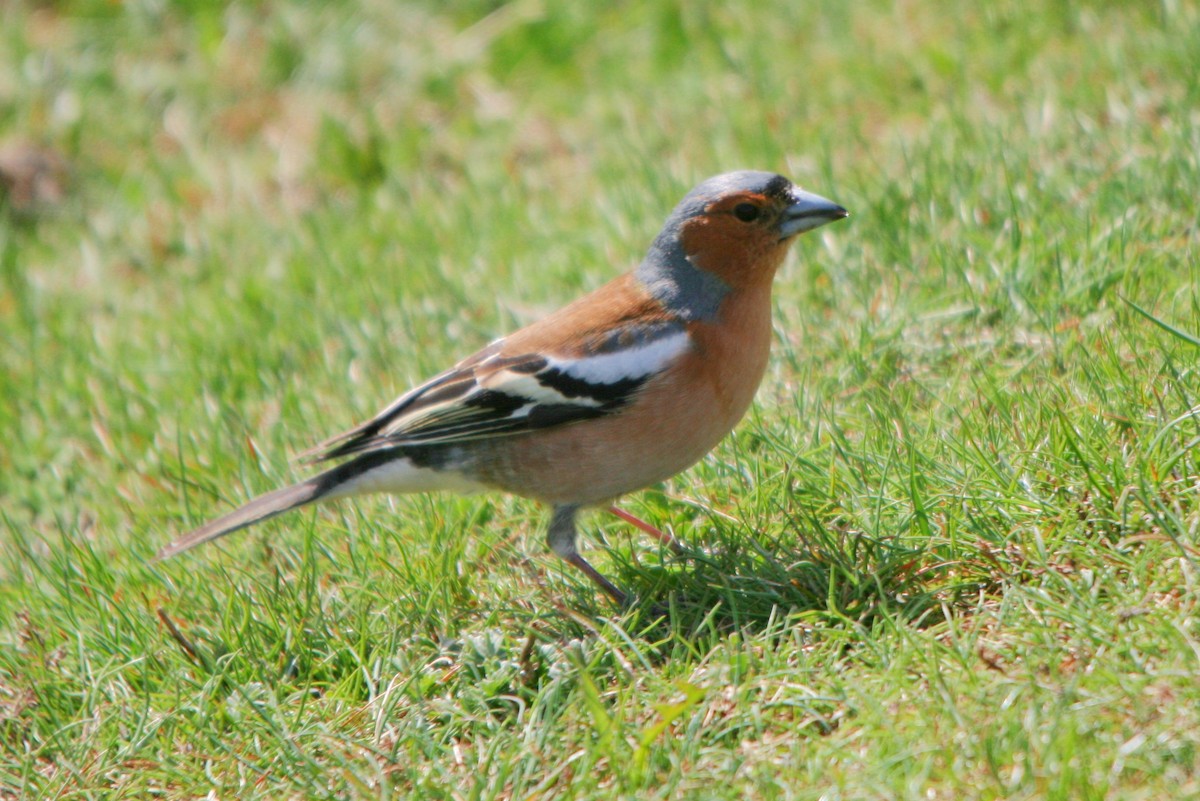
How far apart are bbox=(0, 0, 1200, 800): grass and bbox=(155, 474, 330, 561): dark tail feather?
0.16 metres

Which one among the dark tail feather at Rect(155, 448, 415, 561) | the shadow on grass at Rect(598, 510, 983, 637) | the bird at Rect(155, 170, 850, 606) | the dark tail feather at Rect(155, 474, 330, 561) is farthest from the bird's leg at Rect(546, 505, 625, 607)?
the dark tail feather at Rect(155, 474, 330, 561)

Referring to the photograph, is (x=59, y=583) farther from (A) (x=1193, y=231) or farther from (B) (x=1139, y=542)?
(A) (x=1193, y=231)

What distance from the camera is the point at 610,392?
14.0 feet

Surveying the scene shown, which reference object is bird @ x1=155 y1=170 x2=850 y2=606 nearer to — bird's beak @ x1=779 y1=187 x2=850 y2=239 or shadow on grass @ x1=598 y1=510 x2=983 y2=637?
bird's beak @ x1=779 y1=187 x2=850 y2=239

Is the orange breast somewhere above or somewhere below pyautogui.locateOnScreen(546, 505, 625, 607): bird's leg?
above

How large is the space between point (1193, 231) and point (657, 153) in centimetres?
298

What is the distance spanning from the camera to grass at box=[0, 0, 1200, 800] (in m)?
3.24

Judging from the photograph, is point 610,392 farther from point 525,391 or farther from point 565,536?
point 565,536

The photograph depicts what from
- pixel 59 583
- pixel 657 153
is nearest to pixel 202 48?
pixel 657 153

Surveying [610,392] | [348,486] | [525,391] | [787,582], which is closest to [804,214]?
[610,392]

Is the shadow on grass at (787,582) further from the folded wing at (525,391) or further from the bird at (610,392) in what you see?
the folded wing at (525,391)

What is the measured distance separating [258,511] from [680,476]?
4.91 feet

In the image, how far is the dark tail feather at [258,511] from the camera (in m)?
4.39

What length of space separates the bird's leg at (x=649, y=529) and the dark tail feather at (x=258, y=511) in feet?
3.31
